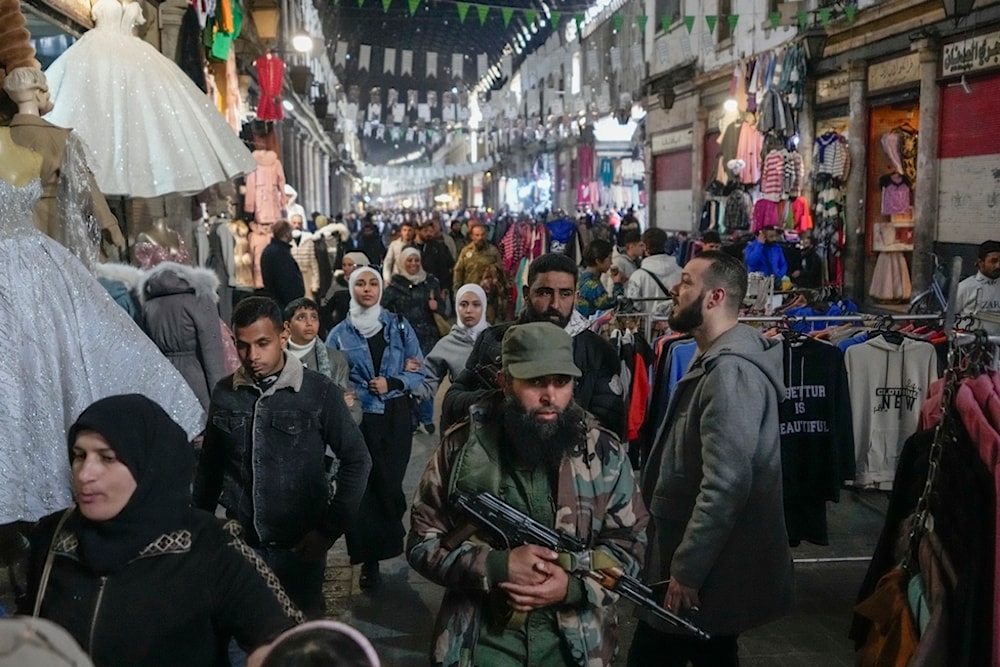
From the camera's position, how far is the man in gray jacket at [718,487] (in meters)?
3.48

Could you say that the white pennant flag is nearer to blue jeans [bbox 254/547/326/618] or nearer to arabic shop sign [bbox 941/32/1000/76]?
arabic shop sign [bbox 941/32/1000/76]

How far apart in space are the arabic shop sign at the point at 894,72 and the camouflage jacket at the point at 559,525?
40.9 ft

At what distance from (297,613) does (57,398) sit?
1.70 metres

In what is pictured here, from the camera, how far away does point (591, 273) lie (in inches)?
361

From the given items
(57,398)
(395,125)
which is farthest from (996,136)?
(395,125)

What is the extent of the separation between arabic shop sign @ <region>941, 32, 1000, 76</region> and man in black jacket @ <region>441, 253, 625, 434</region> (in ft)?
31.2

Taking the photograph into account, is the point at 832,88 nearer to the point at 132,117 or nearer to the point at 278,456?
the point at 132,117

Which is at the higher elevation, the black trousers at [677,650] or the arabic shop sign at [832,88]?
the arabic shop sign at [832,88]

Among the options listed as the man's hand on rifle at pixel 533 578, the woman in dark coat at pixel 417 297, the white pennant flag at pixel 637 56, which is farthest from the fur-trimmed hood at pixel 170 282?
the white pennant flag at pixel 637 56

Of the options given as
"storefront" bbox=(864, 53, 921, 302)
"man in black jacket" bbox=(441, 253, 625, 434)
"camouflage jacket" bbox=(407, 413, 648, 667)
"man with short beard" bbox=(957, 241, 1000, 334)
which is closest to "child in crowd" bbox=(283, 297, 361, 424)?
"man in black jacket" bbox=(441, 253, 625, 434)

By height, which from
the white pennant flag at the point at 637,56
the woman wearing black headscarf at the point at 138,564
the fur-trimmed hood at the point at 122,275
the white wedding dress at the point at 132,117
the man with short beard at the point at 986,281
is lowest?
the woman wearing black headscarf at the point at 138,564

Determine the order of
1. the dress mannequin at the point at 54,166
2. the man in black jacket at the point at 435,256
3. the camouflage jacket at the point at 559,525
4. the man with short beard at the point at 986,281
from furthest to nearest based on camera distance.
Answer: the man in black jacket at the point at 435,256 < the man with short beard at the point at 986,281 < the dress mannequin at the point at 54,166 < the camouflage jacket at the point at 559,525

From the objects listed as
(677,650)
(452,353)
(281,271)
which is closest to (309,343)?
(452,353)

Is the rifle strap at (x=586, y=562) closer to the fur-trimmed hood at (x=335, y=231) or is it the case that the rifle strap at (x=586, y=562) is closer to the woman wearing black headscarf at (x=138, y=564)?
the woman wearing black headscarf at (x=138, y=564)
